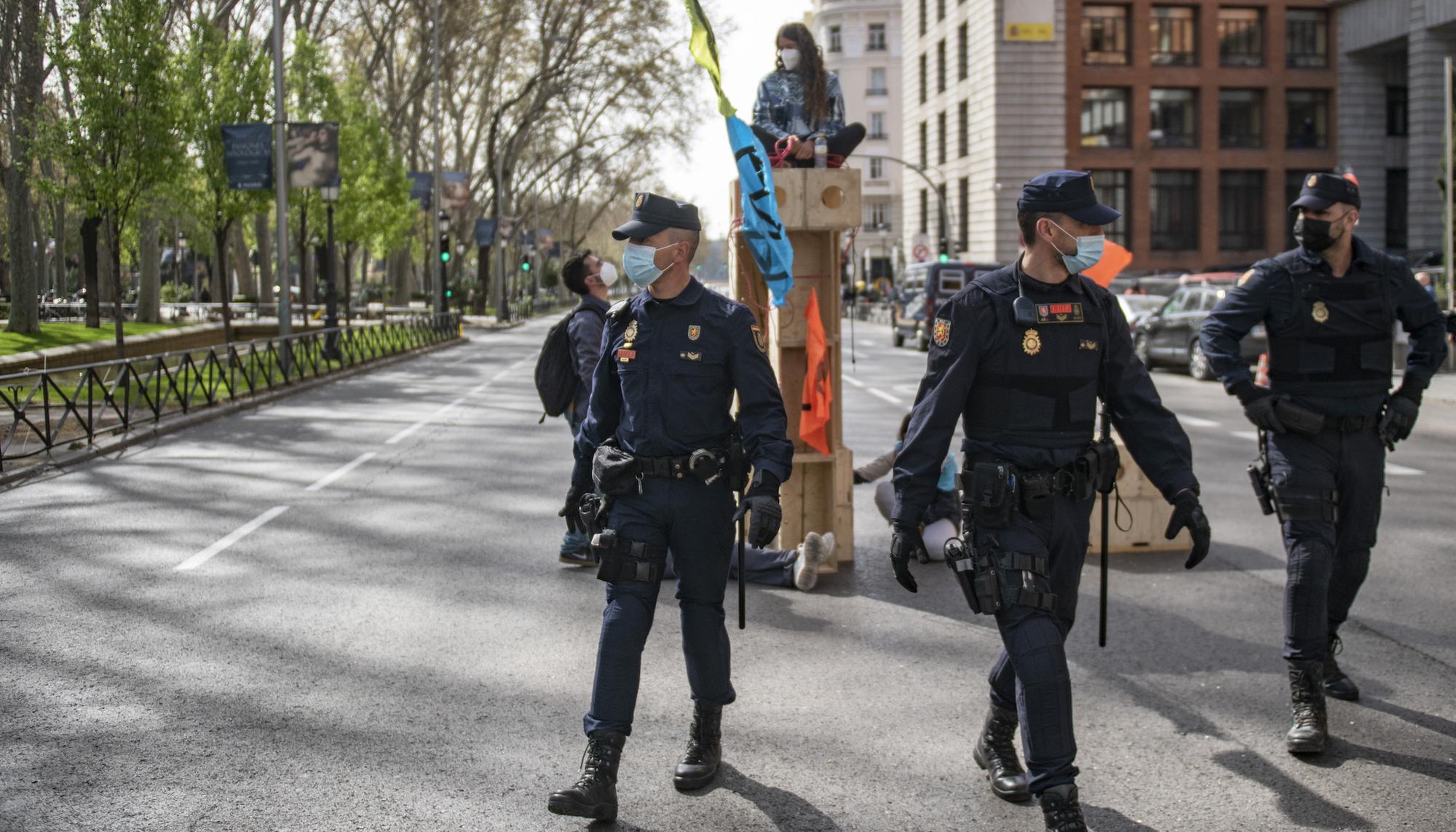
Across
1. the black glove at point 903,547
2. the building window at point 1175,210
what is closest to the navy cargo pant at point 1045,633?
the black glove at point 903,547

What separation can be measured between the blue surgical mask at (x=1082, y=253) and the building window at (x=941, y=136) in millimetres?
57409

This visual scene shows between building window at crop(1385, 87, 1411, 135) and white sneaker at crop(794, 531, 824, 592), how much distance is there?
53.9 meters

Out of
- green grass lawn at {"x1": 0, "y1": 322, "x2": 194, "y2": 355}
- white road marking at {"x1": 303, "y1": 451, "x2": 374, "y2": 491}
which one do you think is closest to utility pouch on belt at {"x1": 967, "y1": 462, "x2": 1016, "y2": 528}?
white road marking at {"x1": 303, "y1": 451, "x2": 374, "y2": 491}

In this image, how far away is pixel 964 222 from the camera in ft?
190

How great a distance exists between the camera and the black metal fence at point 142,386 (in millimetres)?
13945

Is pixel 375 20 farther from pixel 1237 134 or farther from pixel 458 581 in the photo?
pixel 458 581

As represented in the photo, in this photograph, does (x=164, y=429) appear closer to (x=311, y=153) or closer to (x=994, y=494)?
(x=311, y=153)

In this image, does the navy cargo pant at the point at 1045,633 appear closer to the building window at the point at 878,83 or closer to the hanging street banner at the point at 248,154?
the hanging street banner at the point at 248,154

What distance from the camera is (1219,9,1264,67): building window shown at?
54469 mm

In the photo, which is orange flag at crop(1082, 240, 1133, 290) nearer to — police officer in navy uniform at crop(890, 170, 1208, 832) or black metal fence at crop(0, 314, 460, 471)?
police officer in navy uniform at crop(890, 170, 1208, 832)

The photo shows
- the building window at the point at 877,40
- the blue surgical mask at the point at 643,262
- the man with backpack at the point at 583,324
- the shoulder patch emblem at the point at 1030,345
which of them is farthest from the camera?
the building window at the point at 877,40

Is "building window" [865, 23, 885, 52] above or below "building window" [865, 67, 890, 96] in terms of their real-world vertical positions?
above

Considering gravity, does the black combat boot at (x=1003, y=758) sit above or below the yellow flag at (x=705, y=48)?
below

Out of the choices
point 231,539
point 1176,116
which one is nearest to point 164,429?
point 231,539
